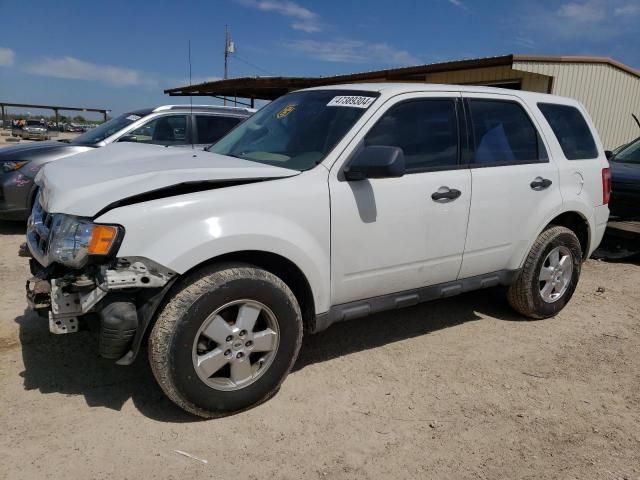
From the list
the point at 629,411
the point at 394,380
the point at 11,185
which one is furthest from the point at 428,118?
the point at 11,185

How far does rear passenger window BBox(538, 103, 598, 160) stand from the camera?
14.9 feet

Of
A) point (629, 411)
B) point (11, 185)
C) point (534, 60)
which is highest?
point (534, 60)

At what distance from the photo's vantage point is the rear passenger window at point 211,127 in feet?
Answer: 24.5

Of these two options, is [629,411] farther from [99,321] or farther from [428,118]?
[99,321]

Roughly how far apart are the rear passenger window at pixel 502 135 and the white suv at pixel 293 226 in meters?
0.01

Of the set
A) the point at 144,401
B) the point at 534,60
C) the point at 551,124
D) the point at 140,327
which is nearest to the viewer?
the point at 140,327

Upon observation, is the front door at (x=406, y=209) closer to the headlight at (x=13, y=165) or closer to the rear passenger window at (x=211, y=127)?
the rear passenger window at (x=211, y=127)

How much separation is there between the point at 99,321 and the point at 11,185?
4829 mm

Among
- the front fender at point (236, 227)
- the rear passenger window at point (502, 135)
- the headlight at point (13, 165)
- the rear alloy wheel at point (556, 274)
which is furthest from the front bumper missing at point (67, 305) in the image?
the headlight at point (13, 165)

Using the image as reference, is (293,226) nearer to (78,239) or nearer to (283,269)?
(283,269)

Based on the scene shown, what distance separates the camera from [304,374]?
11.6 ft

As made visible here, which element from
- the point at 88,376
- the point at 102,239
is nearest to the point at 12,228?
the point at 88,376

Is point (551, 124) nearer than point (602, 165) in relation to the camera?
Yes

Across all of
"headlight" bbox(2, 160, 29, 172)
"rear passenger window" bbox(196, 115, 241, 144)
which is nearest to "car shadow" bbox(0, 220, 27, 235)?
"headlight" bbox(2, 160, 29, 172)
